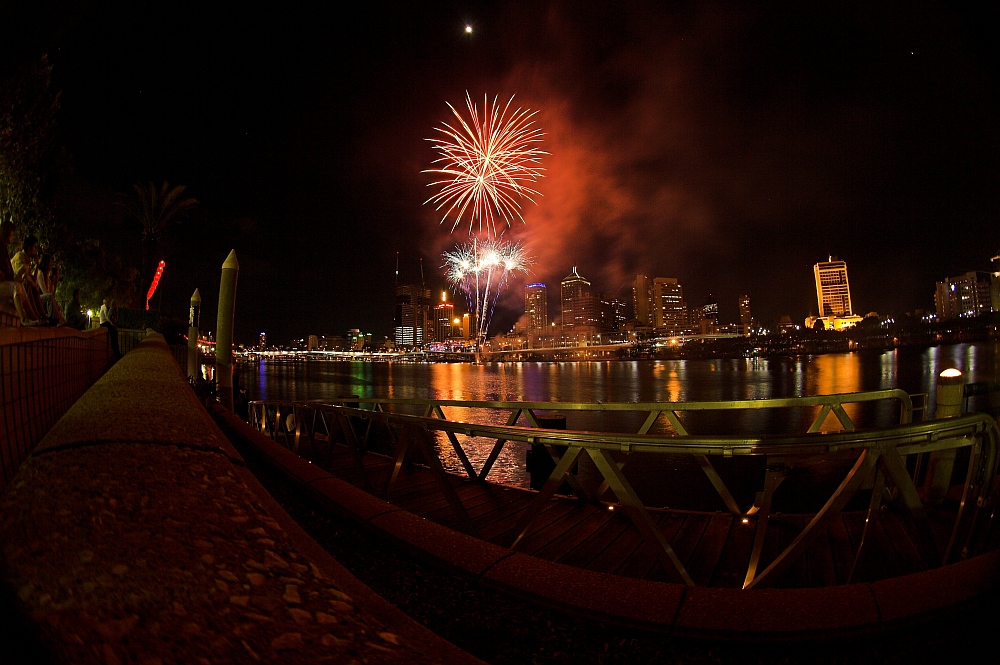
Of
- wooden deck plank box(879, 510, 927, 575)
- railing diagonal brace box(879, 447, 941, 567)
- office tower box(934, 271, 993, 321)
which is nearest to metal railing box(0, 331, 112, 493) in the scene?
railing diagonal brace box(879, 447, 941, 567)

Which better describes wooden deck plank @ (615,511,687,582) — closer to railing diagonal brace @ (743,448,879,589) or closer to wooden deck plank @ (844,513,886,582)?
railing diagonal brace @ (743,448,879,589)

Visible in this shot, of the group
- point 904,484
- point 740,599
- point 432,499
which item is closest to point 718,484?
point 904,484

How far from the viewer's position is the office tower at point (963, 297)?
355 feet

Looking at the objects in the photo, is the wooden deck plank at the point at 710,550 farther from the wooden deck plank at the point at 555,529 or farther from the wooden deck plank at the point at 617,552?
the wooden deck plank at the point at 555,529

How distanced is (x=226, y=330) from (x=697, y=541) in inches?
534

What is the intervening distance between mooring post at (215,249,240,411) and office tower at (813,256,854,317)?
207m

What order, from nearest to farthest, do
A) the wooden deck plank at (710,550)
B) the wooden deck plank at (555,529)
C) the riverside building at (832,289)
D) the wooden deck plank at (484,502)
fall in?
the wooden deck plank at (710,550) → the wooden deck plank at (555,529) → the wooden deck plank at (484,502) → the riverside building at (832,289)

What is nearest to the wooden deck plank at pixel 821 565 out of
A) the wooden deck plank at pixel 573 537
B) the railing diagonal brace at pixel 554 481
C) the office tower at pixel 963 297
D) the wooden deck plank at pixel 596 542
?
the wooden deck plank at pixel 596 542

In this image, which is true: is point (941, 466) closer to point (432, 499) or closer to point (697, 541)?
point (697, 541)

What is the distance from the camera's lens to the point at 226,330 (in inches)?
512

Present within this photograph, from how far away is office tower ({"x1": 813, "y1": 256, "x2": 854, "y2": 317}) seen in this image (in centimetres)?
17225

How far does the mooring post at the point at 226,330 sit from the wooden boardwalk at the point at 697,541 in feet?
31.9

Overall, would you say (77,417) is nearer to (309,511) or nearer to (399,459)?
(309,511)

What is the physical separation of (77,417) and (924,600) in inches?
174
